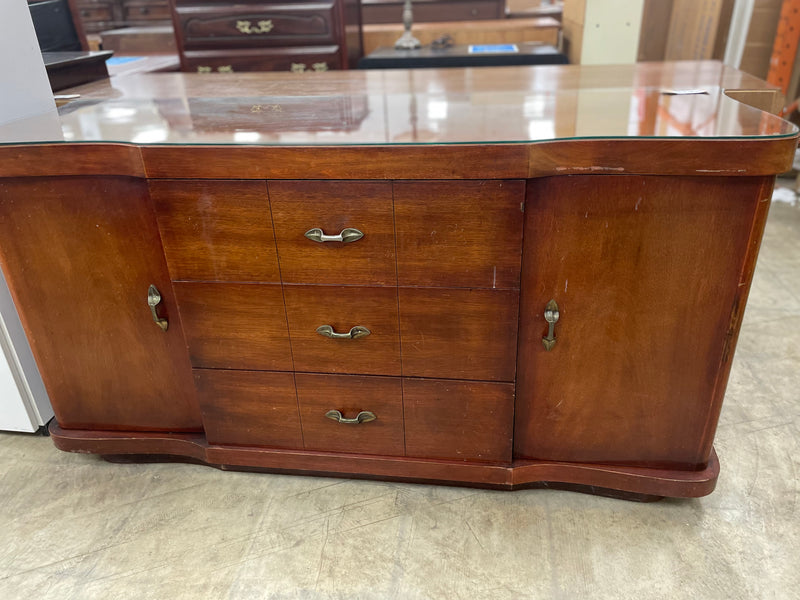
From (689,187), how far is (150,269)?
3.07 feet

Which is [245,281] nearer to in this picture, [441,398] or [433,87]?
[441,398]

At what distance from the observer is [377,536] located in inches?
45.1

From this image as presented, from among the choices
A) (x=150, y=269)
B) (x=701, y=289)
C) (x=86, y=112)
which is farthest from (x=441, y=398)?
(x=86, y=112)

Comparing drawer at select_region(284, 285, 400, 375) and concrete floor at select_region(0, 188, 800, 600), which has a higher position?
drawer at select_region(284, 285, 400, 375)

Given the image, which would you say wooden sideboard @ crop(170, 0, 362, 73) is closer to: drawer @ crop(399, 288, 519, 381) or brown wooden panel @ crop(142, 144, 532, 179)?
brown wooden panel @ crop(142, 144, 532, 179)

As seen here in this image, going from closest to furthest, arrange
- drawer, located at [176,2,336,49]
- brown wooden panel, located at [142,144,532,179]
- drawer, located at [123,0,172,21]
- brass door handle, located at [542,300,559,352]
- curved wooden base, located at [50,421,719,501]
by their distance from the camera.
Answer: brown wooden panel, located at [142,144,532,179]
brass door handle, located at [542,300,559,352]
curved wooden base, located at [50,421,719,501]
drawer, located at [176,2,336,49]
drawer, located at [123,0,172,21]

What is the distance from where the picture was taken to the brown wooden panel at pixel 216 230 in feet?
3.29

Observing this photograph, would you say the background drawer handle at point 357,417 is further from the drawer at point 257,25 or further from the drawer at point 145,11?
the drawer at point 145,11

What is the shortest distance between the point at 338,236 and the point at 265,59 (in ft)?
5.66

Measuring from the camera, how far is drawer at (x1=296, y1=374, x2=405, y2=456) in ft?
3.78

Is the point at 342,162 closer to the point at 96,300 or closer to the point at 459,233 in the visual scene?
the point at 459,233

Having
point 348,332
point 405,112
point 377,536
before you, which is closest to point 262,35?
point 405,112

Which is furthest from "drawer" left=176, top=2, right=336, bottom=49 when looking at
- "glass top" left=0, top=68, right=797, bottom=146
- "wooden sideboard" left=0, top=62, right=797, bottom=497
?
"wooden sideboard" left=0, top=62, right=797, bottom=497

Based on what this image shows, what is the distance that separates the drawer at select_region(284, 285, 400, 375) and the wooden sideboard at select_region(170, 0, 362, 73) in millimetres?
1603
